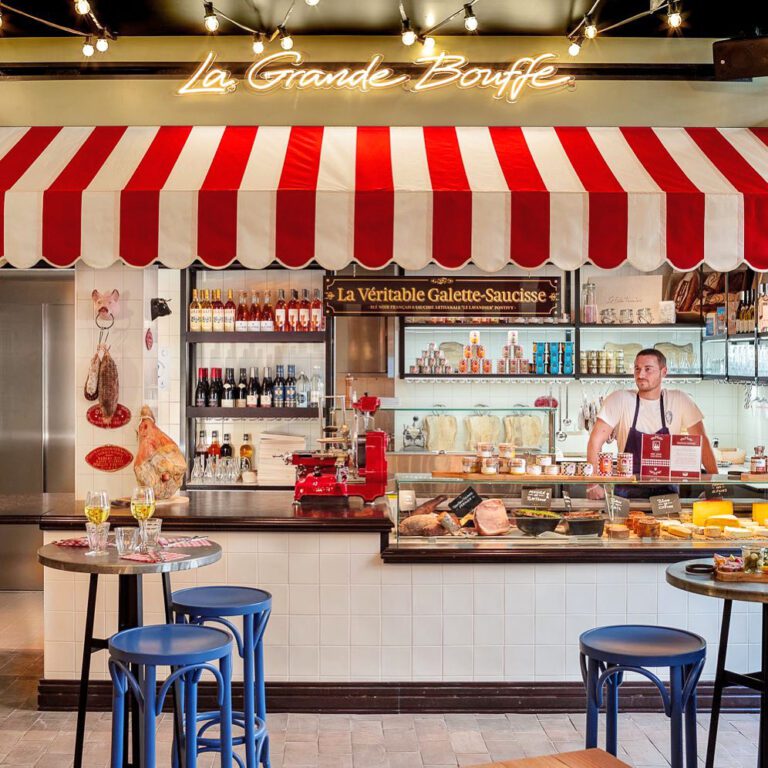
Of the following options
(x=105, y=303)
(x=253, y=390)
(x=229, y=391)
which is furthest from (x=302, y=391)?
(x=105, y=303)

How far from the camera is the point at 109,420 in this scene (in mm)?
6367

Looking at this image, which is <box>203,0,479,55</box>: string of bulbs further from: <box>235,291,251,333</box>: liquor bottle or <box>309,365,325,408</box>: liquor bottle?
<box>309,365,325,408</box>: liquor bottle

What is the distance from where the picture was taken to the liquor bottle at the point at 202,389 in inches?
327

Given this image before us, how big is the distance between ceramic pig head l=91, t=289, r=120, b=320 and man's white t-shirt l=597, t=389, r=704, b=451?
3.39 meters

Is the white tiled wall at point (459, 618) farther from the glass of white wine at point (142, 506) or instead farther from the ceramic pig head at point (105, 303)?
the ceramic pig head at point (105, 303)

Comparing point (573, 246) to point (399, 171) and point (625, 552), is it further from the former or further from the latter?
point (625, 552)

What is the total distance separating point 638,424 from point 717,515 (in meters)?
1.64

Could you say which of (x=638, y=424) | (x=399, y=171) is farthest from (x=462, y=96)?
(x=638, y=424)

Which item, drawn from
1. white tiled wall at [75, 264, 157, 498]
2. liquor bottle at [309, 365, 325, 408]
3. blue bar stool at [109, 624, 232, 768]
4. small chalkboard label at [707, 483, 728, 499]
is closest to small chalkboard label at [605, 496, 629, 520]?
small chalkboard label at [707, 483, 728, 499]

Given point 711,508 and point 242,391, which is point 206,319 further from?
point 711,508

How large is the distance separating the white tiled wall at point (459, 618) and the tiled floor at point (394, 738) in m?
0.24

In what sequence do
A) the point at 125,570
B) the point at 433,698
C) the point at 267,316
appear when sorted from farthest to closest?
the point at 267,316 < the point at 433,698 < the point at 125,570

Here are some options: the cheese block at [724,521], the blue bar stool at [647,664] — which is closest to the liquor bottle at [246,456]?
the cheese block at [724,521]

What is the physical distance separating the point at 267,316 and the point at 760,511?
427cm
